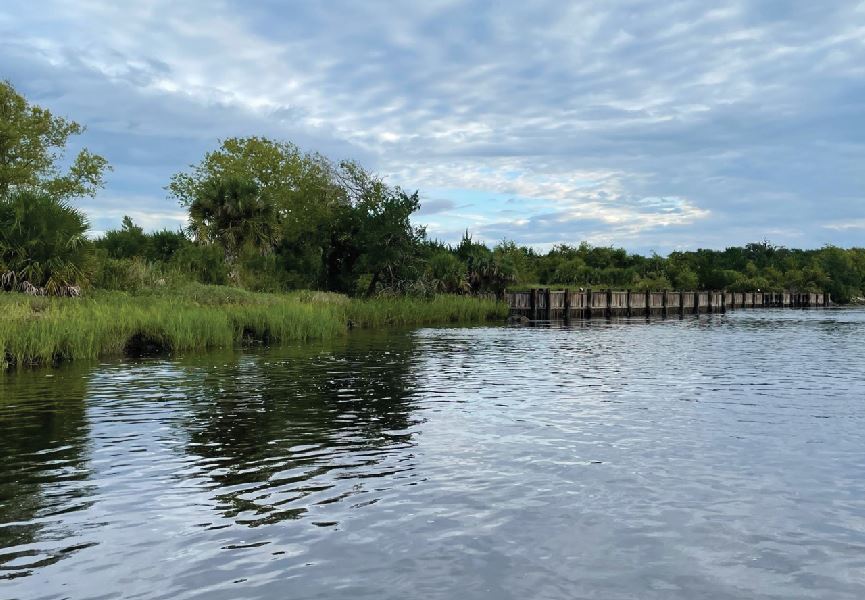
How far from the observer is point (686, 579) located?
6605 mm

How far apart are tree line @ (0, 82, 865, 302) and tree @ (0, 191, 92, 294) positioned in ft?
0.14

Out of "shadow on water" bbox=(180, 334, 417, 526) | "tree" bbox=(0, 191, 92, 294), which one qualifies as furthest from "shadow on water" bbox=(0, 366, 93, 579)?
"tree" bbox=(0, 191, 92, 294)

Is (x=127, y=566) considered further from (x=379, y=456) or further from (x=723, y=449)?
(x=723, y=449)

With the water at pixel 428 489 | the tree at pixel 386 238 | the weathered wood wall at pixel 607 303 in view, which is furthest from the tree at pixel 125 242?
the water at pixel 428 489

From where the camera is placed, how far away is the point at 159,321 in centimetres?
2697

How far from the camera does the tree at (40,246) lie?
31.0 meters

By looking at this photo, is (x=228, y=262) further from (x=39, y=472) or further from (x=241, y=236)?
(x=39, y=472)

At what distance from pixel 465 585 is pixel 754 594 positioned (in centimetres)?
240

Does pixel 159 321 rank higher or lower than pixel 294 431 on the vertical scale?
higher

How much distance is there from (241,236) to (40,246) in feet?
66.5

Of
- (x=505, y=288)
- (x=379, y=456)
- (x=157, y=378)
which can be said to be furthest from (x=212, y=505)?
(x=505, y=288)

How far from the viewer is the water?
6656 millimetres

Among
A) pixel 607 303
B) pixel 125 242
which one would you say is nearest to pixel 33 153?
pixel 125 242

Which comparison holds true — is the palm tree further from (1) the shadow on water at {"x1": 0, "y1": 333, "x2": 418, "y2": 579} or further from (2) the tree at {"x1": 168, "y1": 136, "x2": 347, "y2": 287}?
(1) the shadow on water at {"x1": 0, "y1": 333, "x2": 418, "y2": 579}
